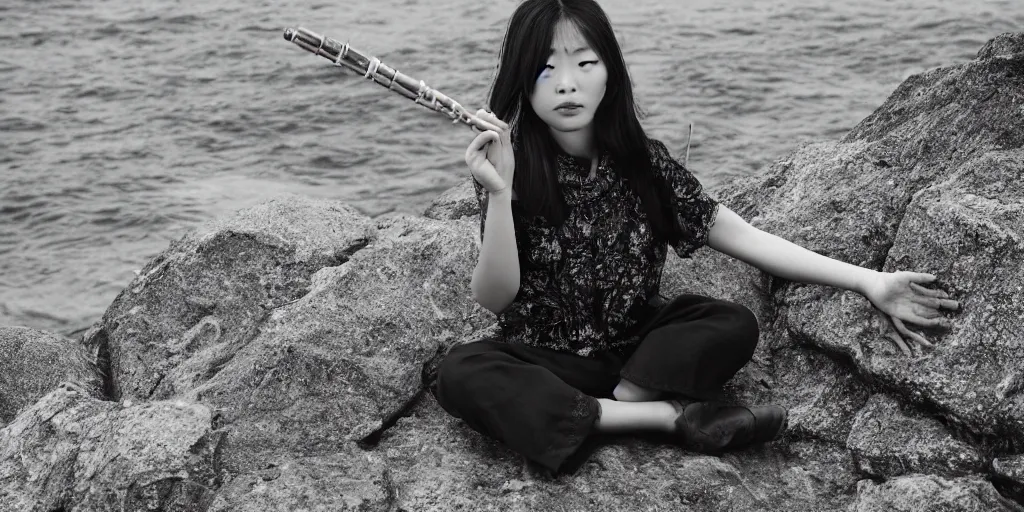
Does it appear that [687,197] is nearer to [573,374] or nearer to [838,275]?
[838,275]

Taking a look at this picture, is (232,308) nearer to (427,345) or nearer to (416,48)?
(427,345)

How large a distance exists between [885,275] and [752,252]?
425 millimetres

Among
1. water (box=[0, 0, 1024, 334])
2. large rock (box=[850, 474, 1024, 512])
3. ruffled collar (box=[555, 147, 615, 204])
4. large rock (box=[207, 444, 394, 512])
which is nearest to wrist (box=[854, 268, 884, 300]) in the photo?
large rock (box=[850, 474, 1024, 512])

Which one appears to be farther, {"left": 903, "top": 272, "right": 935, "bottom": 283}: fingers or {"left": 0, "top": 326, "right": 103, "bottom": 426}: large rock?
{"left": 0, "top": 326, "right": 103, "bottom": 426}: large rock

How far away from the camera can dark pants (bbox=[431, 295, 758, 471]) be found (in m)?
2.99

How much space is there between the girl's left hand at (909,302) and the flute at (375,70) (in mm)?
1193

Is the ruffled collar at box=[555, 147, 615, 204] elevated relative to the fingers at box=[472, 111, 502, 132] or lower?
lower

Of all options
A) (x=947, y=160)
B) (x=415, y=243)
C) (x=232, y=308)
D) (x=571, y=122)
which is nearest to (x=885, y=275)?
(x=947, y=160)

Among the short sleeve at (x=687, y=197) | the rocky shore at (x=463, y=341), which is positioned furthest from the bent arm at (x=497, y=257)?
the short sleeve at (x=687, y=197)

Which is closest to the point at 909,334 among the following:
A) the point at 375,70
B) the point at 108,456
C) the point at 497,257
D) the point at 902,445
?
the point at 902,445

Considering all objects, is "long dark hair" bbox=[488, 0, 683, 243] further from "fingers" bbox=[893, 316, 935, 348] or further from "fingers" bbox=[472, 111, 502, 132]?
"fingers" bbox=[893, 316, 935, 348]

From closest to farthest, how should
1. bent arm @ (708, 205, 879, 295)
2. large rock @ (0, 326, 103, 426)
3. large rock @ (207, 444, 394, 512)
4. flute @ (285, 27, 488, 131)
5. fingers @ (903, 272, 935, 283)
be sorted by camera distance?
flute @ (285, 27, 488, 131), large rock @ (207, 444, 394, 512), fingers @ (903, 272, 935, 283), bent arm @ (708, 205, 879, 295), large rock @ (0, 326, 103, 426)

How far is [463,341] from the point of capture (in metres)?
3.56

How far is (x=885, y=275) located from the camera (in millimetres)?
3172
